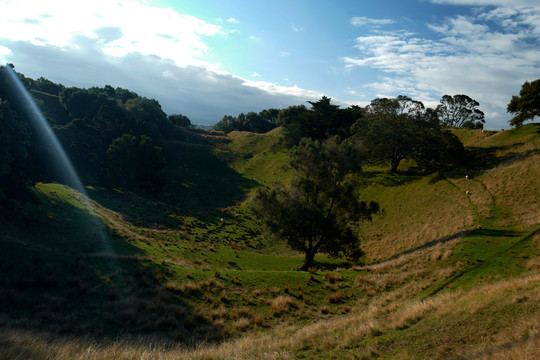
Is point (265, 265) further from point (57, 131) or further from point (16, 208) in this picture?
point (57, 131)

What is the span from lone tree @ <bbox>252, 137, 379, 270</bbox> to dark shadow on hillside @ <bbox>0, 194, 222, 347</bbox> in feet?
40.3

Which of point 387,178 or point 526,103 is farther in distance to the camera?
point 387,178

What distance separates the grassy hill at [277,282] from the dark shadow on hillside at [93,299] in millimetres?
72

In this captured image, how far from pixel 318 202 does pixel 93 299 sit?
63.9 feet

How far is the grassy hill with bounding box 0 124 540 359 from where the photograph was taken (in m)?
8.51

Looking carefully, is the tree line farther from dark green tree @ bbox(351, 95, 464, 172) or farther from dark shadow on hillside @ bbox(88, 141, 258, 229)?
dark green tree @ bbox(351, 95, 464, 172)

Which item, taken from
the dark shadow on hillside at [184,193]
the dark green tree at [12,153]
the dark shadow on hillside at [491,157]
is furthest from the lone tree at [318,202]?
the dark shadow on hillside at [491,157]

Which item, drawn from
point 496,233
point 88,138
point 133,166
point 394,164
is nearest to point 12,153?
point 133,166

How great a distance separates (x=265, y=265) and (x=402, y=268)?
1302 centimetres

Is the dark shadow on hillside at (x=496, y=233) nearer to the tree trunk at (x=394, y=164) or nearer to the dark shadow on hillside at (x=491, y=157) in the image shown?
the dark shadow on hillside at (x=491, y=157)

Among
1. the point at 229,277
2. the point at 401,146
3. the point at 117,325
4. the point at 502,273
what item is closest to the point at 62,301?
the point at 117,325

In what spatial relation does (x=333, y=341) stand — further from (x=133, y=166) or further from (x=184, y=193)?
(x=133, y=166)

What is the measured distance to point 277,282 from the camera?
1903 cm

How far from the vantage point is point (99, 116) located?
69562 millimetres
